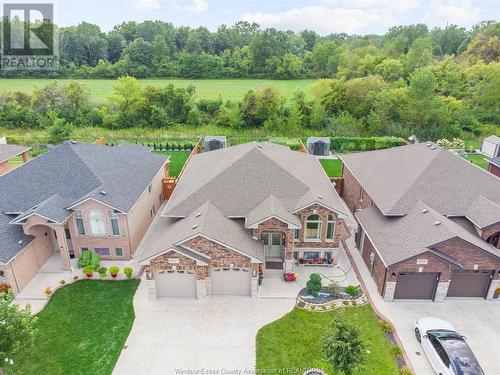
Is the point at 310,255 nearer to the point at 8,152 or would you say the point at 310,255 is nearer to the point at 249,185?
the point at 249,185

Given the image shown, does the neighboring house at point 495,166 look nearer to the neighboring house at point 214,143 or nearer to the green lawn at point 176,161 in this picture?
the neighboring house at point 214,143

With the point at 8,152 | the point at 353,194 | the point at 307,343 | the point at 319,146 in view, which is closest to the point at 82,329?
the point at 307,343

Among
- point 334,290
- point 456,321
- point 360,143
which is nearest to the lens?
point 456,321

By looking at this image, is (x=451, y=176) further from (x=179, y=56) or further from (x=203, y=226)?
(x=179, y=56)

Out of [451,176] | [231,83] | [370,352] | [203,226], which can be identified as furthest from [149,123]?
[370,352]

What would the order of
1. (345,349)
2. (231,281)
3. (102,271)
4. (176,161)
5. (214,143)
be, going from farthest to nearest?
(214,143) < (176,161) < (102,271) < (231,281) < (345,349)

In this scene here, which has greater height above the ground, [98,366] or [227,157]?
[227,157]

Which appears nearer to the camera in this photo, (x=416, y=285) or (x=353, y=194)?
(x=416, y=285)
